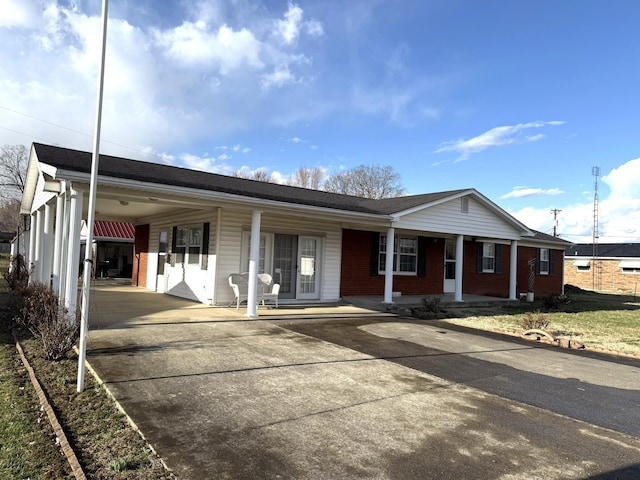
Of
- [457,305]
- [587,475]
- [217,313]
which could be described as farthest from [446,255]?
[587,475]

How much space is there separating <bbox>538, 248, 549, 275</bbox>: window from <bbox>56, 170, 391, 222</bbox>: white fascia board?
42.4ft

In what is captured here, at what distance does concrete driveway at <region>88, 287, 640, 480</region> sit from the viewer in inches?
134

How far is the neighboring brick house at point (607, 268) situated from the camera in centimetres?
3222

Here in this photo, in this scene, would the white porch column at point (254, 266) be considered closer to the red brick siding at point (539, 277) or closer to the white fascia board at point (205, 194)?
the white fascia board at point (205, 194)

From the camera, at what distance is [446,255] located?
17.5m

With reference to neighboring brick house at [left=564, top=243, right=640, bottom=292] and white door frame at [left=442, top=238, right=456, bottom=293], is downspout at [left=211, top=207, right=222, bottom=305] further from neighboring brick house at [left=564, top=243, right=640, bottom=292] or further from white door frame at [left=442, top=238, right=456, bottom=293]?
neighboring brick house at [left=564, top=243, right=640, bottom=292]

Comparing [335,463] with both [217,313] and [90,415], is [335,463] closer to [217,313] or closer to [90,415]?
[90,415]

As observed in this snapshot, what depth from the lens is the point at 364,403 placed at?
475 cm

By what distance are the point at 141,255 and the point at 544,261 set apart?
18.9m

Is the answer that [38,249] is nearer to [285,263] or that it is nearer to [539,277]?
[285,263]

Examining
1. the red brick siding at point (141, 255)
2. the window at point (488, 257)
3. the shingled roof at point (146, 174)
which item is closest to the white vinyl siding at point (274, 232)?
the shingled roof at point (146, 174)

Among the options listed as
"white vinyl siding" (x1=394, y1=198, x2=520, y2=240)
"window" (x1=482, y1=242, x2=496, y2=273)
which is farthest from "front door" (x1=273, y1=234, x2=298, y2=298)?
"window" (x1=482, y1=242, x2=496, y2=273)

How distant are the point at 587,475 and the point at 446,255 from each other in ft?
47.9

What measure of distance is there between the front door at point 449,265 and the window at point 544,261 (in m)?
6.50
